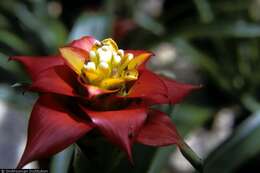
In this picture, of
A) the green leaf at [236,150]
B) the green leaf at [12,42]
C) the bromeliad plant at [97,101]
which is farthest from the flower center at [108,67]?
the green leaf at [12,42]

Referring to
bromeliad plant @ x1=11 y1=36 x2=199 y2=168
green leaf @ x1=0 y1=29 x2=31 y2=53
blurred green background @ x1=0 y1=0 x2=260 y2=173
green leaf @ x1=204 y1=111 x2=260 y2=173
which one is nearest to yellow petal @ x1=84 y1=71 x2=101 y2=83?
bromeliad plant @ x1=11 y1=36 x2=199 y2=168

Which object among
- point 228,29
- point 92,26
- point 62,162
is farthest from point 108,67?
point 228,29

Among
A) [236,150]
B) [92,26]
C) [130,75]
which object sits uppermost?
[130,75]

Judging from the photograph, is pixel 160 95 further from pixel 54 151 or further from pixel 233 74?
pixel 233 74

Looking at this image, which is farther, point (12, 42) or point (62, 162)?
point (12, 42)

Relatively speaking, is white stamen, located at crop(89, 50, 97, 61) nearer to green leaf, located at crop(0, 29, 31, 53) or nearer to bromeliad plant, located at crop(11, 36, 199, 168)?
bromeliad plant, located at crop(11, 36, 199, 168)

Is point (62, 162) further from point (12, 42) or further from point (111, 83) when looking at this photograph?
point (12, 42)

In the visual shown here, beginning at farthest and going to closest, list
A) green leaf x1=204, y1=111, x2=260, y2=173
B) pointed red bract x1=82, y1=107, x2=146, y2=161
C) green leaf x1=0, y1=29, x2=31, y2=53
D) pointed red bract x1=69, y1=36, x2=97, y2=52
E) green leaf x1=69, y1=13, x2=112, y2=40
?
green leaf x1=0, y1=29, x2=31, y2=53 < green leaf x1=69, y1=13, x2=112, y2=40 < green leaf x1=204, y1=111, x2=260, y2=173 < pointed red bract x1=69, y1=36, x2=97, y2=52 < pointed red bract x1=82, y1=107, x2=146, y2=161

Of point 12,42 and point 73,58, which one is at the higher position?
point 73,58
